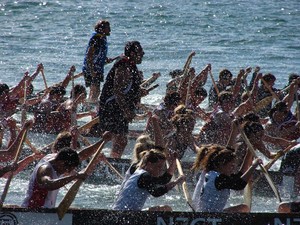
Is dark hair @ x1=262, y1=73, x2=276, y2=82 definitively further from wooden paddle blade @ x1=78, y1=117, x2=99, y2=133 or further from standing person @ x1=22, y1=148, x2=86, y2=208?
standing person @ x1=22, y1=148, x2=86, y2=208

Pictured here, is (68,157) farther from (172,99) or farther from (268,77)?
(268,77)

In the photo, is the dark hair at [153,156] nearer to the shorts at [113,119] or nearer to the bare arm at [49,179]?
the bare arm at [49,179]

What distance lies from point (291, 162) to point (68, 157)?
359 cm

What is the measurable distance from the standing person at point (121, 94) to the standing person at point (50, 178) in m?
2.80

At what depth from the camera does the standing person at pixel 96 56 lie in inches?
581

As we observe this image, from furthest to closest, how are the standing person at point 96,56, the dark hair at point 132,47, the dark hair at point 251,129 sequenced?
the standing person at point 96,56 → the dark hair at point 132,47 → the dark hair at point 251,129

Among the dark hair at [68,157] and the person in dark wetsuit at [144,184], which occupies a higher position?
the dark hair at [68,157]

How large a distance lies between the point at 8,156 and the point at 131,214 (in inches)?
80.8

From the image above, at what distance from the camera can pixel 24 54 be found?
25.7 meters

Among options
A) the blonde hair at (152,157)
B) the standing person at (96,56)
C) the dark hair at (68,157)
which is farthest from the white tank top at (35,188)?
the standing person at (96,56)

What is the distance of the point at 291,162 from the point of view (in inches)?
417

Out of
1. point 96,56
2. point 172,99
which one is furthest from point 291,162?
point 96,56

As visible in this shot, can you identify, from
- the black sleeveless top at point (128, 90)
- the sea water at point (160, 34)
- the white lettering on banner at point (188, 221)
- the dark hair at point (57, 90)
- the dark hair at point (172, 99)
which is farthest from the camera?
the sea water at point (160, 34)

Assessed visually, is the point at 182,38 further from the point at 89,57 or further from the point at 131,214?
the point at 131,214
